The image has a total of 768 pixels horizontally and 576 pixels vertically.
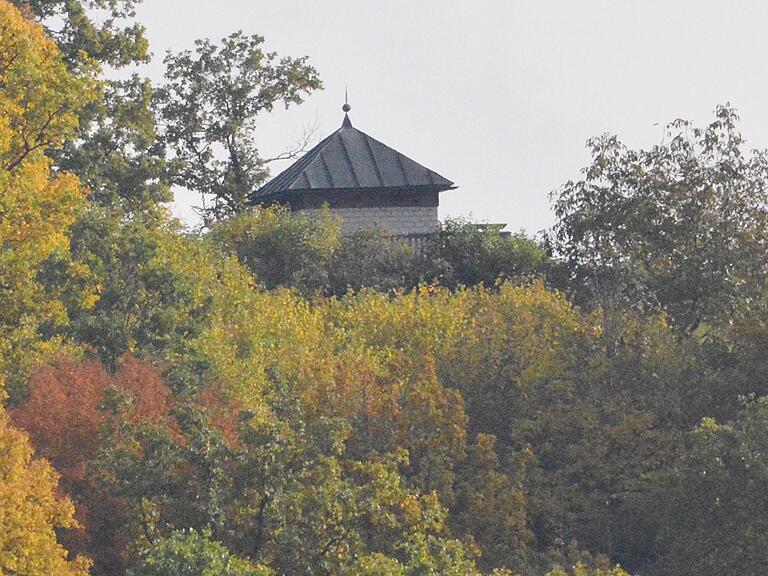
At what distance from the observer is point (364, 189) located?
54281 mm

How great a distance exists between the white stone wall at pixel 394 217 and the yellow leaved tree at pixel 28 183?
22749 millimetres

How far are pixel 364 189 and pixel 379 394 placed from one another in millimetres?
25956

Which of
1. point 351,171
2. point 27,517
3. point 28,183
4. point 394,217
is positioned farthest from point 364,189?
point 27,517

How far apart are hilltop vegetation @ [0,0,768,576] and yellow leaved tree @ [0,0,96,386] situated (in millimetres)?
52

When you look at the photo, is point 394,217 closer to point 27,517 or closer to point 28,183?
point 28,183

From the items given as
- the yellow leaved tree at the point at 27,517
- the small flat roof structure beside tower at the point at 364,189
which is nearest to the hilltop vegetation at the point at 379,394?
the yellow leaved tree at the point at 27,517

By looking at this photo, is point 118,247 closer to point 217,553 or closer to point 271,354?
point 271,354

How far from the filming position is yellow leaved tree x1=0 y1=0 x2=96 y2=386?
97.6 ft

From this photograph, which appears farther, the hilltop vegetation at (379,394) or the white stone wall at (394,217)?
the white stone wall at (394,217)

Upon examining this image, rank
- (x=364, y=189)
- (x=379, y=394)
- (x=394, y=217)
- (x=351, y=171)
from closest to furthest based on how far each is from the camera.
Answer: (x=379, y=394) → (x=364, y=189) → (x=394, y=217) → (x=351, y=171)

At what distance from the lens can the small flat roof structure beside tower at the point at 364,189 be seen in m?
53.8

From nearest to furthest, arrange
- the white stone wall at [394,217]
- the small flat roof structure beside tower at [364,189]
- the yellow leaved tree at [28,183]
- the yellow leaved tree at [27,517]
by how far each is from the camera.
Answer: the yellow leaved tree at [27,517] → the yellow leaved tree at [28,183] → the small flat roof structure beside tower at [364,189] → the white stone wall at [394,217]

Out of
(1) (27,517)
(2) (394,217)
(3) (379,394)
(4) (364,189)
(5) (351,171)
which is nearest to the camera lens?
(1) (27,517)

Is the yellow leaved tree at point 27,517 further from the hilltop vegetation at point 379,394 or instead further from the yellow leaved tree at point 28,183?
the yellow leaved tree at point 28,183
